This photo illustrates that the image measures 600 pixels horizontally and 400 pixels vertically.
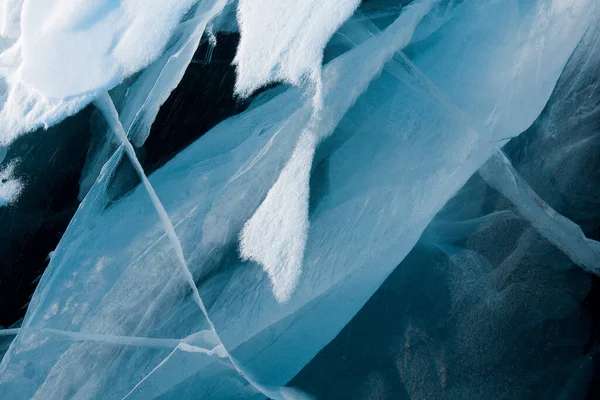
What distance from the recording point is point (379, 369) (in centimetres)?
75

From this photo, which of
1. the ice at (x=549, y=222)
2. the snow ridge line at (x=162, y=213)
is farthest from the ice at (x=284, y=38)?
the ice at (x=549, y=222)

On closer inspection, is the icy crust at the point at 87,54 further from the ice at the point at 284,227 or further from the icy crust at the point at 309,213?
the ice at the point at 284,227

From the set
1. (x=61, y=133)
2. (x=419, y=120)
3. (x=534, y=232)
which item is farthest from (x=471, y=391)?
(x=61, y=133)

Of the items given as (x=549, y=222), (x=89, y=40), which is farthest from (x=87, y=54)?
(x=549, y=222)

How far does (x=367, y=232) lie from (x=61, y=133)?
0.54 meters

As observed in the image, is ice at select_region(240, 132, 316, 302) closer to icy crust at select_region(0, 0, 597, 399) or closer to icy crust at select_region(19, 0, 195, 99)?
icy crust at select_region(0, 0, 597, 399)

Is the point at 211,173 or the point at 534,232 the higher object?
the point at 211,173

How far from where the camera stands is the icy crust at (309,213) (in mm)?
713

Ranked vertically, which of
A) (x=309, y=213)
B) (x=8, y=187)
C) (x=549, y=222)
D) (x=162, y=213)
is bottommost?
(x=549, y=222)

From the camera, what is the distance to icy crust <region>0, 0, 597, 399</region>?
713 millimetres

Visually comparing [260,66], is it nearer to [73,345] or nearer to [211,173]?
[211,173]

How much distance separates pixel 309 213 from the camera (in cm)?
73

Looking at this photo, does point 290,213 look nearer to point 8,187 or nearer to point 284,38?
point 284,38

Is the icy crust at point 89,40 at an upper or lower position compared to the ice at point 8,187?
upper
